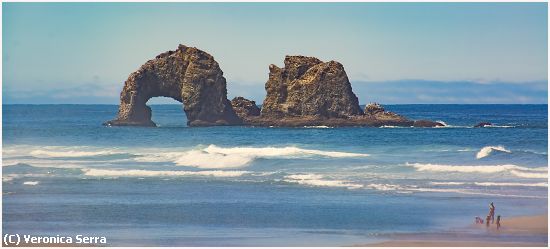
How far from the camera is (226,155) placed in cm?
3594

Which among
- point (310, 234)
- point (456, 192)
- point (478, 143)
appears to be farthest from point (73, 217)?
point (478, 143)

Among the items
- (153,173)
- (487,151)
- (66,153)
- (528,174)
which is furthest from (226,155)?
(528,174)

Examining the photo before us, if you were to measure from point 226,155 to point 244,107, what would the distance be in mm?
26099

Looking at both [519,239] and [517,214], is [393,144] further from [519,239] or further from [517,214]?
[519,239]

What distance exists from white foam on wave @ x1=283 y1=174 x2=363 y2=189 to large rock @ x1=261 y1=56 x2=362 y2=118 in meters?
25.5

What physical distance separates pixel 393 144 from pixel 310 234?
2011cm

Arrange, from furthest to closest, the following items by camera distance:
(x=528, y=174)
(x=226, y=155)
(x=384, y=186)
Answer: (x=226, y=155)
(x=528, y=174)
(x=384, y=186)

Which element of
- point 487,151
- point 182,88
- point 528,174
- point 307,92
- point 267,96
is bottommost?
point 528,174

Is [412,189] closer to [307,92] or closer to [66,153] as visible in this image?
[66,153]

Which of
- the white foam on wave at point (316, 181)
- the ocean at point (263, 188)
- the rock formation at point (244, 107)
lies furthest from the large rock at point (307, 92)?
the white foam on wave at point (316, 181)

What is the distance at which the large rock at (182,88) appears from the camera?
56.3m

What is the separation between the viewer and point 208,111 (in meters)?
58.0

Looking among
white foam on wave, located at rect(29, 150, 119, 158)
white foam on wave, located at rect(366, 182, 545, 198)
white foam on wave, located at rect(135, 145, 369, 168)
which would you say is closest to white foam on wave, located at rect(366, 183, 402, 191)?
white foam on wave, located at rect(366, 182, 545, 198)

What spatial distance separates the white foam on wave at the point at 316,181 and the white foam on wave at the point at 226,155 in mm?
3420
